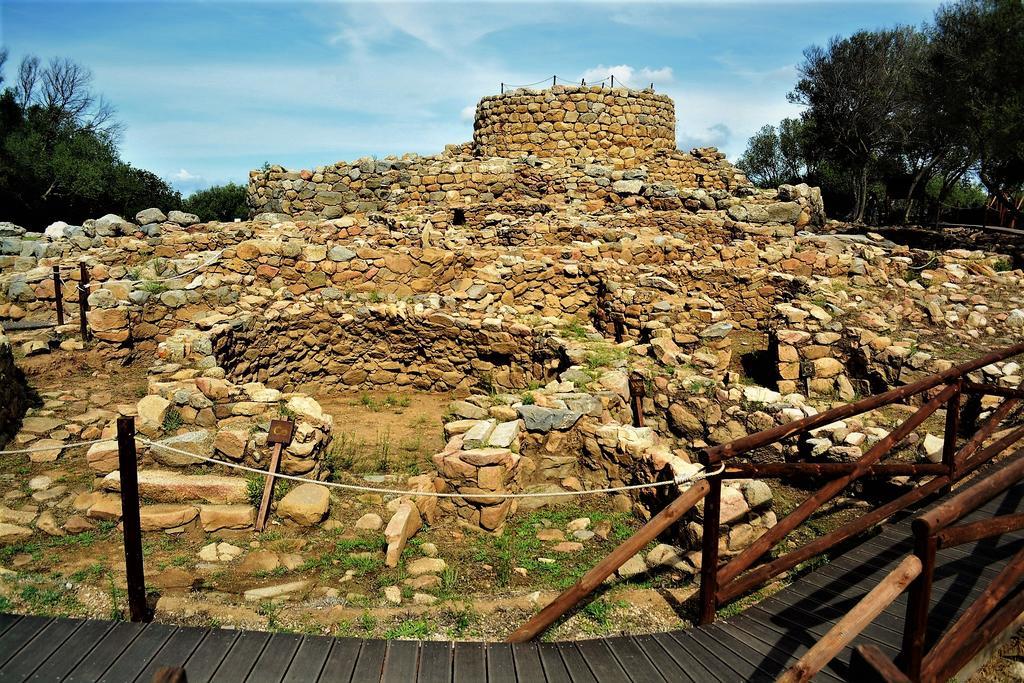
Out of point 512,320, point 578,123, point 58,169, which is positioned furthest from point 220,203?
point 512,320

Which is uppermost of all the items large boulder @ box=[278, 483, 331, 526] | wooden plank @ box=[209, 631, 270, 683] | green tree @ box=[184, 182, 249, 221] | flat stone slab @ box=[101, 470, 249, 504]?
green tree @ box=[184, 182, 249, 221]

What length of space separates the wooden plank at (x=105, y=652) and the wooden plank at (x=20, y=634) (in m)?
0.38

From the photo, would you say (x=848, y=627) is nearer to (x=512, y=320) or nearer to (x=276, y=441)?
(x=276, y=441)

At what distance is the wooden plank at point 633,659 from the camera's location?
10.5 feet

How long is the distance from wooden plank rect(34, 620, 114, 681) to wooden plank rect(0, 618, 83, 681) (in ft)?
0.12

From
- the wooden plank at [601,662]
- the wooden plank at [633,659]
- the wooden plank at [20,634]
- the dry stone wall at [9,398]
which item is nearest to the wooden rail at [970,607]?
the wooden plank at [633,659]

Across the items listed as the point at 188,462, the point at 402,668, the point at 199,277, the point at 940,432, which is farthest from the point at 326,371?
the point at 940,432

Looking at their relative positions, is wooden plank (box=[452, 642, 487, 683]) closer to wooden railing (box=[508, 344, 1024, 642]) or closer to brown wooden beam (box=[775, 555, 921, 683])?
wooden railing (box=[508, 344, 1024, 642])

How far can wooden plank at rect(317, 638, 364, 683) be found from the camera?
10.3 ft

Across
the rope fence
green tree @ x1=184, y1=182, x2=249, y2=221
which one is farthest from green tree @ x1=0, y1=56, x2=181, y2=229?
the rope fence

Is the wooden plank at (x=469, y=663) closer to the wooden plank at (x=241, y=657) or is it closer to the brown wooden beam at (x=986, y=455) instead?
the wooden plank at (x=241, y=657)

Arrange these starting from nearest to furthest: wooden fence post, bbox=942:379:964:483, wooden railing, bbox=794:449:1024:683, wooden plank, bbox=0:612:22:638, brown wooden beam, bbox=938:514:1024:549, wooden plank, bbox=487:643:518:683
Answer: wooden railing, bbox=794:449:1024:683 → brown wooden beam, bbox=938:514:1024:549 → wooden plank, bbox=487:643:518:683 → wooden plank, bbox=0:612:22:638 → wooden fence post, bbox=942:379:964:483

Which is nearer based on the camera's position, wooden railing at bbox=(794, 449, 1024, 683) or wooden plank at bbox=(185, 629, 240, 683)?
wooden railing at bbox=(794, 449, 1024, 683)

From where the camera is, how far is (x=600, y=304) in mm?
11703
